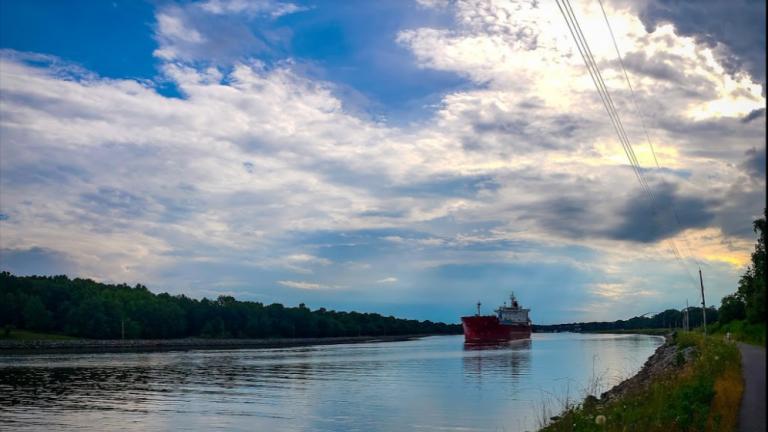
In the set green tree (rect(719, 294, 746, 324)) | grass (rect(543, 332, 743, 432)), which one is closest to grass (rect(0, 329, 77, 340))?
green tree (rect(719, 294, 746, 324))

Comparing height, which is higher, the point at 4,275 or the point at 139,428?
the point at 4,275

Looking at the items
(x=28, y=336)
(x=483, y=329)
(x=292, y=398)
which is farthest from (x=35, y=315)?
(x=292, y=398)

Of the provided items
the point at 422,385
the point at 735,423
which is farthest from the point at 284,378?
the point at 735,423

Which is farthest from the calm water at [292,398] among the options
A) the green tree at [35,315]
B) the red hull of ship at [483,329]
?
the green tree at [35,315]

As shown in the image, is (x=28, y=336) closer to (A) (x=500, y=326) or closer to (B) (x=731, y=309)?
(A) (x=500, y=326)

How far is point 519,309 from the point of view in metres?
189

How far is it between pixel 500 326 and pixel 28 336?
107 metres

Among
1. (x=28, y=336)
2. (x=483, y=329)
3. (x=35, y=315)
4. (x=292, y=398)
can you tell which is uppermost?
(x=35, y=315)

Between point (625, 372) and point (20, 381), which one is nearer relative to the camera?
point (20, 381)

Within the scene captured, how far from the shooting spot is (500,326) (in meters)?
166

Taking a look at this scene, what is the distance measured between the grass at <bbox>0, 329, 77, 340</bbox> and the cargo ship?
93.9 m

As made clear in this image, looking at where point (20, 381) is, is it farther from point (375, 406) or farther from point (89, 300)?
point (89, 300)

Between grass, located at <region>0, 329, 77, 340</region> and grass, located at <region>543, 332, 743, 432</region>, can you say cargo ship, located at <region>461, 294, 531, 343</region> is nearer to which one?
grass, located at <region>0, 329, 77, 340</region>

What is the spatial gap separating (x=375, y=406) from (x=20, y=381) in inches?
1258
